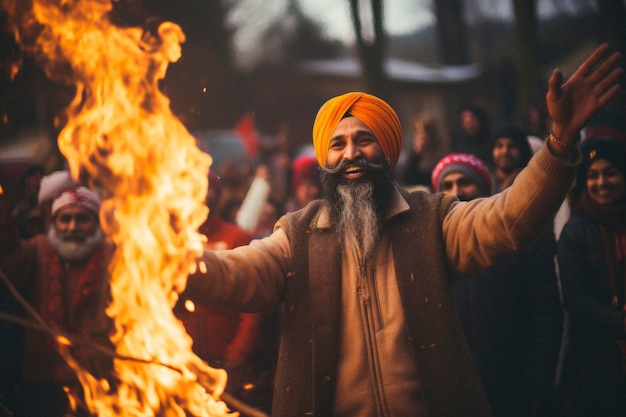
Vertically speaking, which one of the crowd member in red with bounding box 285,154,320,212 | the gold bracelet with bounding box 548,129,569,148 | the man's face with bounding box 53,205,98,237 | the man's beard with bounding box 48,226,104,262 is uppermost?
the crowd member in red with bounding box 285,154,320,212

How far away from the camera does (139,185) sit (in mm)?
4199

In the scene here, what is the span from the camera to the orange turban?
4121mm

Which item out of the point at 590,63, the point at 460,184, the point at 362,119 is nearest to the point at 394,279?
the point at 362,119

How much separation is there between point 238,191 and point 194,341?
5.38 m

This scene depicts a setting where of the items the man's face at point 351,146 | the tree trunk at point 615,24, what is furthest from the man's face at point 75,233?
the tree trunk at point 615,24

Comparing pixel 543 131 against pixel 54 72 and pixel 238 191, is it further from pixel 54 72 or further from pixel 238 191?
pixel 54 72

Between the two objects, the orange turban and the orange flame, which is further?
the orange turban

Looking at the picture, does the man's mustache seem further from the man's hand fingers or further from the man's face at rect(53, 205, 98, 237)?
the man's face at rect(53, 205, 98, 237)

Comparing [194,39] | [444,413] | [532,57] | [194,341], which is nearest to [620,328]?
[444,413]

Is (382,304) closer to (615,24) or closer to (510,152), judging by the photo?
(510,152)

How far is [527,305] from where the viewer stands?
5.47 m

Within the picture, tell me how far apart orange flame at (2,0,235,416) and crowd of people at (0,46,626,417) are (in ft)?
1.11

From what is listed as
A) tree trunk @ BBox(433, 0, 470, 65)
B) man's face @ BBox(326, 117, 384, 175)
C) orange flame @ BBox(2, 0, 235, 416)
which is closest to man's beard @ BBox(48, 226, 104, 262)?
orange flame @ BBox(2, 0, 235, 416)

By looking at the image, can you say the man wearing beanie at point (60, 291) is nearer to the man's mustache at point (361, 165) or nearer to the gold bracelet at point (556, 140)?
the man's mustache at point (361, 165)
